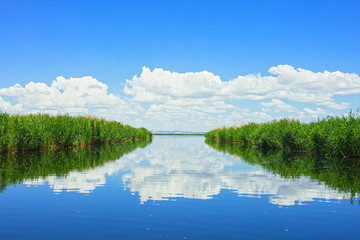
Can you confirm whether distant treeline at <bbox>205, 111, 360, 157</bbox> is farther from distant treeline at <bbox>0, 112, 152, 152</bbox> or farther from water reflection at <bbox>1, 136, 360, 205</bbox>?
distant treeline at <bbox>0, 112, 152, 152</bbox>

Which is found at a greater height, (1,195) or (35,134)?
(35,134)

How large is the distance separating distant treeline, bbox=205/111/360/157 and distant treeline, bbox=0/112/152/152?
55.7 ft

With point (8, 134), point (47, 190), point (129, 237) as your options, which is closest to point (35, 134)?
point (8, 134)

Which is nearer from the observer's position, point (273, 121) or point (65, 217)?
point (65, 217)

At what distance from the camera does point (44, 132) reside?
2269cm

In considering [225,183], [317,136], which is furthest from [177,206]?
[317,136]

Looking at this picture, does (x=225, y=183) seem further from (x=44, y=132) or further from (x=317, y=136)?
(x=44, y=132)

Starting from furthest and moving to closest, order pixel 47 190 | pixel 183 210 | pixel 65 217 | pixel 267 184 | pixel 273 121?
pixel 273 121, pixel 267 184, pixel 47 190, pixel 183 210, pixel 65 217

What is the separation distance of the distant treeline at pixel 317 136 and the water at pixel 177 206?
7.86m

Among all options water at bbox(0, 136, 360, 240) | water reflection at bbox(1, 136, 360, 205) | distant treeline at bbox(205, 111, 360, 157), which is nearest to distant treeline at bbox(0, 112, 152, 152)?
water reflection at bbox(1, 136, 360, 205)

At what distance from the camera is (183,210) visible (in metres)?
6.83

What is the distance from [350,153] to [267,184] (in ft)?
40.7

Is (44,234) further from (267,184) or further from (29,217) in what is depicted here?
(267,184)

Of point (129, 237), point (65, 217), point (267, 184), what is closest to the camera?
point (129, 237)
